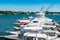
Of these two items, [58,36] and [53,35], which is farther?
[58,36]

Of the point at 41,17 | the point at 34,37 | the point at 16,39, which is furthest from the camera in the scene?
the point at 41,17

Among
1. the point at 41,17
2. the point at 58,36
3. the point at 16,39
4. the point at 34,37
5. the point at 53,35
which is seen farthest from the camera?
the point at 41,17

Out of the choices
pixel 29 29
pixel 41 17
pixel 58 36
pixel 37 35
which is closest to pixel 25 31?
pixel 29 29

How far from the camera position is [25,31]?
33.1m

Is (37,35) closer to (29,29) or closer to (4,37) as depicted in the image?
(29,29)

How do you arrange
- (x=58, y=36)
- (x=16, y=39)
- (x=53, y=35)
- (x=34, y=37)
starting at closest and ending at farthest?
1. (x=34, y=37)
2. (x=16, y=39)
3. (x=53, y=35)
4. (x=58, y=36)

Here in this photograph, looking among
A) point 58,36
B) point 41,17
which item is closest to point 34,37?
point 58,36

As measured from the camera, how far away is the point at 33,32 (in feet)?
106

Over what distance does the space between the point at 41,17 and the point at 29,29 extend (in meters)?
19.4

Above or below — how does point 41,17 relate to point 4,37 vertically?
above

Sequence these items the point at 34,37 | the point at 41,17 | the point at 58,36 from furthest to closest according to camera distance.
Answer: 1. the point at 41,17
2. the point at 58,36
3. the point at 34,37

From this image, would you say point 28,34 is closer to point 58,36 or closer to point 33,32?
point 33,32

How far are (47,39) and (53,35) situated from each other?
365 cm

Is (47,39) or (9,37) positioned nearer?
(47,39)
